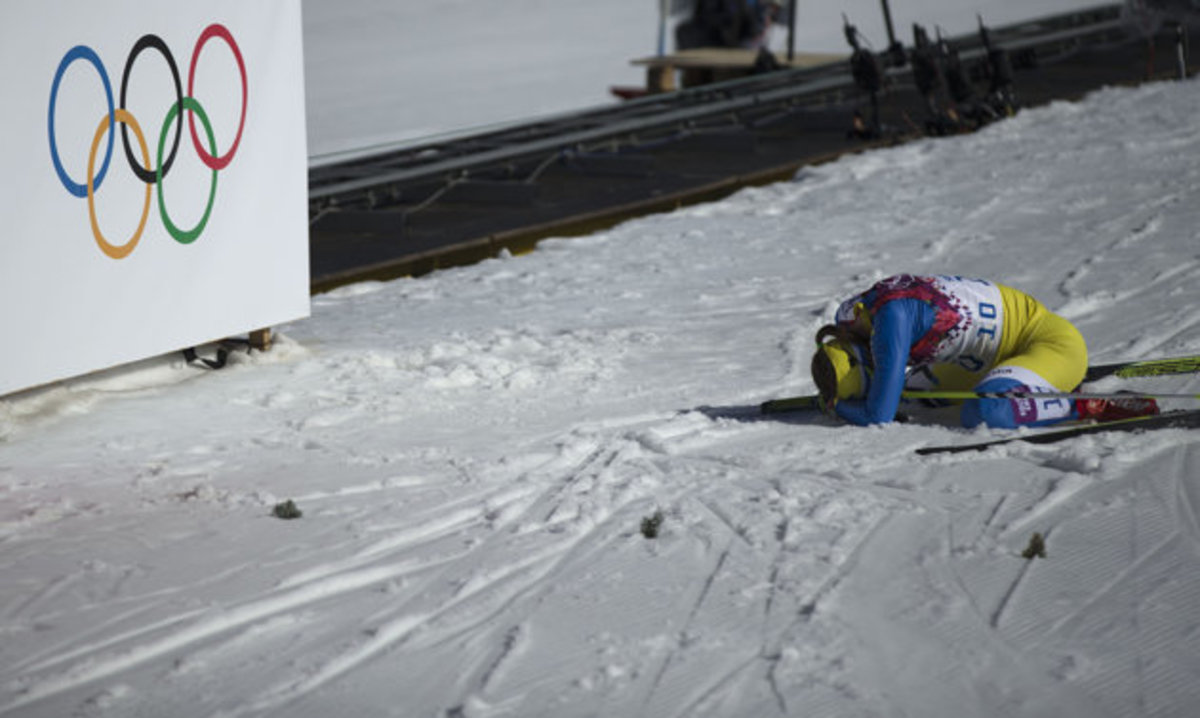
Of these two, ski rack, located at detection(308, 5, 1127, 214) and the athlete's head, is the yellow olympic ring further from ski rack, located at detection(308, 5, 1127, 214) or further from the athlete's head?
ski rack, located at detection(308, 5, 1127, 214)

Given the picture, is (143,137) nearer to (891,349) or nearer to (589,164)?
(891,349)

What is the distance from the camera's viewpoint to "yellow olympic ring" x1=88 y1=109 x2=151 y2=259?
6.40 m

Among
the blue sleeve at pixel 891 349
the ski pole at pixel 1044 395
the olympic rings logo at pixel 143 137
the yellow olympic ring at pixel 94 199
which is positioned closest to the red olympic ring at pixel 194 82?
the olympic rings logo at pixel 143 137

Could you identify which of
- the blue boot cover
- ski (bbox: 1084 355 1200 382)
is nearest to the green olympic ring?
the blue boot cover

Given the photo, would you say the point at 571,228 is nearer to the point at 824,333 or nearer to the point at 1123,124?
the point at 824,333

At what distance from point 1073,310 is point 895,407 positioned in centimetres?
281

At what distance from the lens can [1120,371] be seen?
630cm

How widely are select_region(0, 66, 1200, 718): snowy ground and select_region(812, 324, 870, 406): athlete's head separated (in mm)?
162

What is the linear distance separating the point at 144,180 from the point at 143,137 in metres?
0.19

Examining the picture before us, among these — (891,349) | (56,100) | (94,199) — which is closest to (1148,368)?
(891,349)

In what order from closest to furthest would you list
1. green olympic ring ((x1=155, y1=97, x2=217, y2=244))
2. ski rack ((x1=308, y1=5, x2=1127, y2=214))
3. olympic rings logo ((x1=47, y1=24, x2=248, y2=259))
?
olympic rings logo ((x1=47, y1=24, x2=248, y2=259)) < green olympic ring ((x1=155, y1=97, x2=217, y2=244)) < ski rack ((x1=308, y1=5, x2=1127, y2=214))

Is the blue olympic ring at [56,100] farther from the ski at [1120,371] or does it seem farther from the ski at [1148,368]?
the ski at [1148,368]

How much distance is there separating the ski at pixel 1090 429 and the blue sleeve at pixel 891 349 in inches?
14.0

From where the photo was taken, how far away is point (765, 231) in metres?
11.5
